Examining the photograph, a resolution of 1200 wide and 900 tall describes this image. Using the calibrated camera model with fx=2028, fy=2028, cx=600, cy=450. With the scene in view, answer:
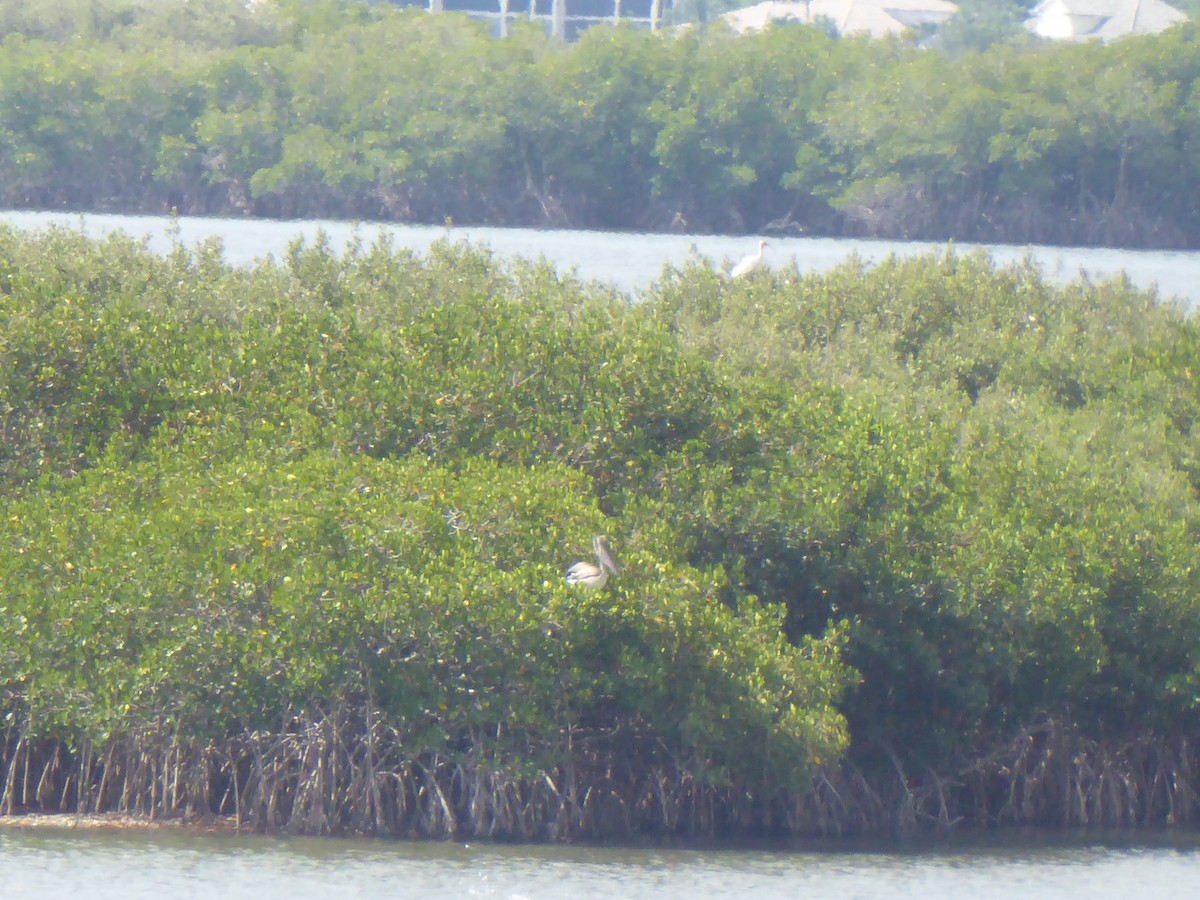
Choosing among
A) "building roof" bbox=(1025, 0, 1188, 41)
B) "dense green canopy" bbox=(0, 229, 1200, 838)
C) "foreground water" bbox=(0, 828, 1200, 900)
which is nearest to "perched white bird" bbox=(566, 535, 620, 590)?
"dense green canopy" bbox=(0, 229, 1200, 838)

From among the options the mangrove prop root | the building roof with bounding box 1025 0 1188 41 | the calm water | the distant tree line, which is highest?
the building roof with bounding box 1025 0 1188 41

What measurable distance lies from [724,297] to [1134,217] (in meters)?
36.0

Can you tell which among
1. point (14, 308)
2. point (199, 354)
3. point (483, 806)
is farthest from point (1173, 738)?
point (14, 308)

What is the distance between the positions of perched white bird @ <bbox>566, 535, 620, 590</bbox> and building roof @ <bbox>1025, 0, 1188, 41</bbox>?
350 ft

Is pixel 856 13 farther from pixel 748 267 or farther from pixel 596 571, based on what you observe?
pixel 596 571

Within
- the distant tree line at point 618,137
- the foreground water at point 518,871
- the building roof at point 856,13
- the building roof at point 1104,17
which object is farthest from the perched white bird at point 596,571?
the building roof at point 1104,17

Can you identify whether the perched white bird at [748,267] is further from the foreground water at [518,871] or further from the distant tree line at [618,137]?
the distant tree line at [618,137]

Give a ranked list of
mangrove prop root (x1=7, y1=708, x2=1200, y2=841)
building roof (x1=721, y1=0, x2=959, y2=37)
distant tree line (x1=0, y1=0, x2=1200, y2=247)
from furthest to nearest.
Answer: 1. building roof (x1=721, y1=0, x2=959, y2=37)
2. distant tree line (x1=0, y1=0, x2=1200, y2=247)
3. mangrove prop root (x1=7, y1=708, x2=1200, y2=841)

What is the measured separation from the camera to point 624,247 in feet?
135

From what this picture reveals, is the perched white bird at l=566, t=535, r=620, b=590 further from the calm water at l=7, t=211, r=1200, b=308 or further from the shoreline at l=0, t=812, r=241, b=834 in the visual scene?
the calm water at l=7, t=211, r=1200, b=308

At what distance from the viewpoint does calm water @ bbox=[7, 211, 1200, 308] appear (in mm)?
34531

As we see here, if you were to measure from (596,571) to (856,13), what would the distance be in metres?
Result: 110

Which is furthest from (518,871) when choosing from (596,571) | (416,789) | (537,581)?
(596,571)

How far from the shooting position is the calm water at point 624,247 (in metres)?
34.5
